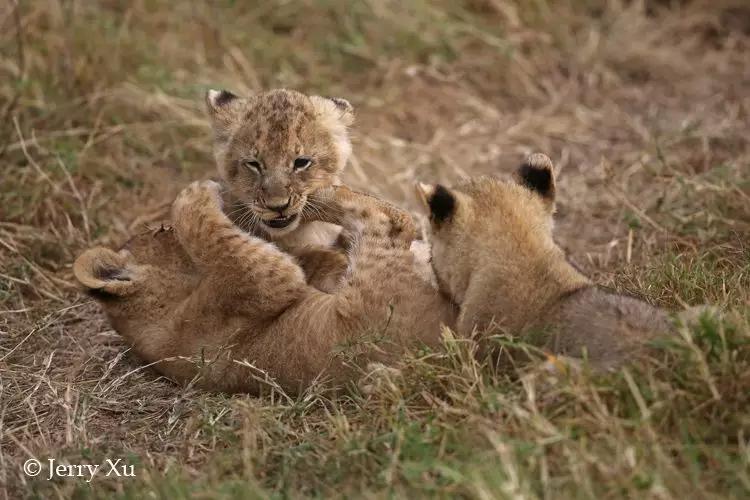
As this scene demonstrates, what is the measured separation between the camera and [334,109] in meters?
5.42

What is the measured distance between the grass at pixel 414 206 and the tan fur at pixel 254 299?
15 cm

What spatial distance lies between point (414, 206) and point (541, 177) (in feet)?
9.03

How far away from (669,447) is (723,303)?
3.29 feet

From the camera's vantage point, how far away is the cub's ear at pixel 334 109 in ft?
17.5

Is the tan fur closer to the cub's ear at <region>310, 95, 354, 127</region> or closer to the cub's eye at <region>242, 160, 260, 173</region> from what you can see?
the cub's eye at <region>242, 160, 260, 173</region>

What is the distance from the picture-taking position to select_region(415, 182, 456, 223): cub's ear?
4070 mm

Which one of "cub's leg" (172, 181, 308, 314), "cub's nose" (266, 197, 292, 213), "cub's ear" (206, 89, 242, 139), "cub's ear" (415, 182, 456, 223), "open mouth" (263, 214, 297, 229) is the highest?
"cub's ear" (415, 182, 456, 223)

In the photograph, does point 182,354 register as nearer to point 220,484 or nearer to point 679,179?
point 220,484

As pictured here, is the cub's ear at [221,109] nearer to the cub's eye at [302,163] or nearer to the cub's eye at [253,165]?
the cub's eye at [253,165]

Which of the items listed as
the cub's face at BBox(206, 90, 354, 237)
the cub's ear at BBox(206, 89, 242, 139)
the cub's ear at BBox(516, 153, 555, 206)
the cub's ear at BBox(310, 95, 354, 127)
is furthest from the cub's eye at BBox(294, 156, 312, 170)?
the cub's ear at BBox(516, 153, 555, 206)

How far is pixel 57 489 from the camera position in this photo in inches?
151

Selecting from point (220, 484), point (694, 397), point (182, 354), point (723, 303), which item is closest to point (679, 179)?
point (723, 303)

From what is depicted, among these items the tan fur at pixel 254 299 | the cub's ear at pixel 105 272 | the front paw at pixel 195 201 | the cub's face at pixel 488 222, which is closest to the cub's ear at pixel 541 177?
the cub's face at pixel 488 222

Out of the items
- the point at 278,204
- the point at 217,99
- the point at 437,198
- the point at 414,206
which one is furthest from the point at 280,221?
the point at 414,206
